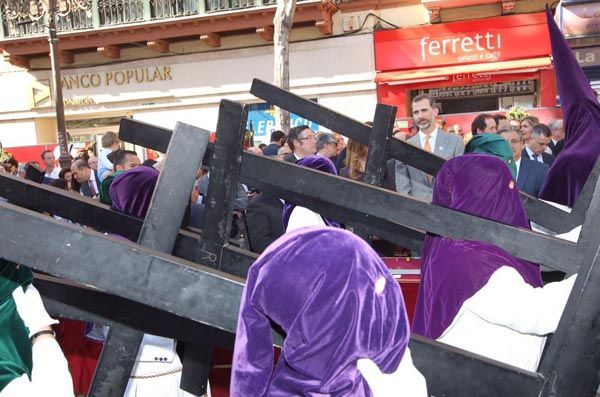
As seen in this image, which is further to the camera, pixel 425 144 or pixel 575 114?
pixel 425 144

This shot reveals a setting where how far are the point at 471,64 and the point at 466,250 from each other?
16.4m

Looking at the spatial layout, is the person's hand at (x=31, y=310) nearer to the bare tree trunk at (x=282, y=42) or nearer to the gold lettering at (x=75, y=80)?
the bare tree trunk at (x=282, y=42)

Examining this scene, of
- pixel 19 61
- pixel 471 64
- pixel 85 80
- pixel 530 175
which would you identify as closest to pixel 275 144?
pixel 530 175

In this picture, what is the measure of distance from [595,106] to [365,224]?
1.29m

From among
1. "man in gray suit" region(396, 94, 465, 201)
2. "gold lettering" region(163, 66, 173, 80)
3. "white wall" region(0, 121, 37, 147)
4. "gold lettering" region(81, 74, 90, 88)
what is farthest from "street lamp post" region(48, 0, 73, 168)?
"man in gray suit" region(396, 94, 465, 201)

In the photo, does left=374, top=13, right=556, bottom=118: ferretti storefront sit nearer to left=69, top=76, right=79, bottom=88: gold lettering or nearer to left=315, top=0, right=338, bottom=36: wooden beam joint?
left=315, top=0, right=338, bottom=36: wooden beam joint

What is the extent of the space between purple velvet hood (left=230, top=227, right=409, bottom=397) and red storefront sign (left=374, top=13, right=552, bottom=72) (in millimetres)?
17172

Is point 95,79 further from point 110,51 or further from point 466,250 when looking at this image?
point 466,250

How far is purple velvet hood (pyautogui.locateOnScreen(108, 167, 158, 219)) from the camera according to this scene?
3.20 metres

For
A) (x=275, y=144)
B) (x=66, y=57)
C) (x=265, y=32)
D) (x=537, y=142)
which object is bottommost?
(x=275, y=144)

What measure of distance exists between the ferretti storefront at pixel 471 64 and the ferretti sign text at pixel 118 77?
641 centimetres

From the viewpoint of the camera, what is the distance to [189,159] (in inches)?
77.2

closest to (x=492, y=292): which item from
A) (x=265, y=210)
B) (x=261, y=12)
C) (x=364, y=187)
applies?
→ (x=364, y=187)

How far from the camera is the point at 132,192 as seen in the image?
3213mm
